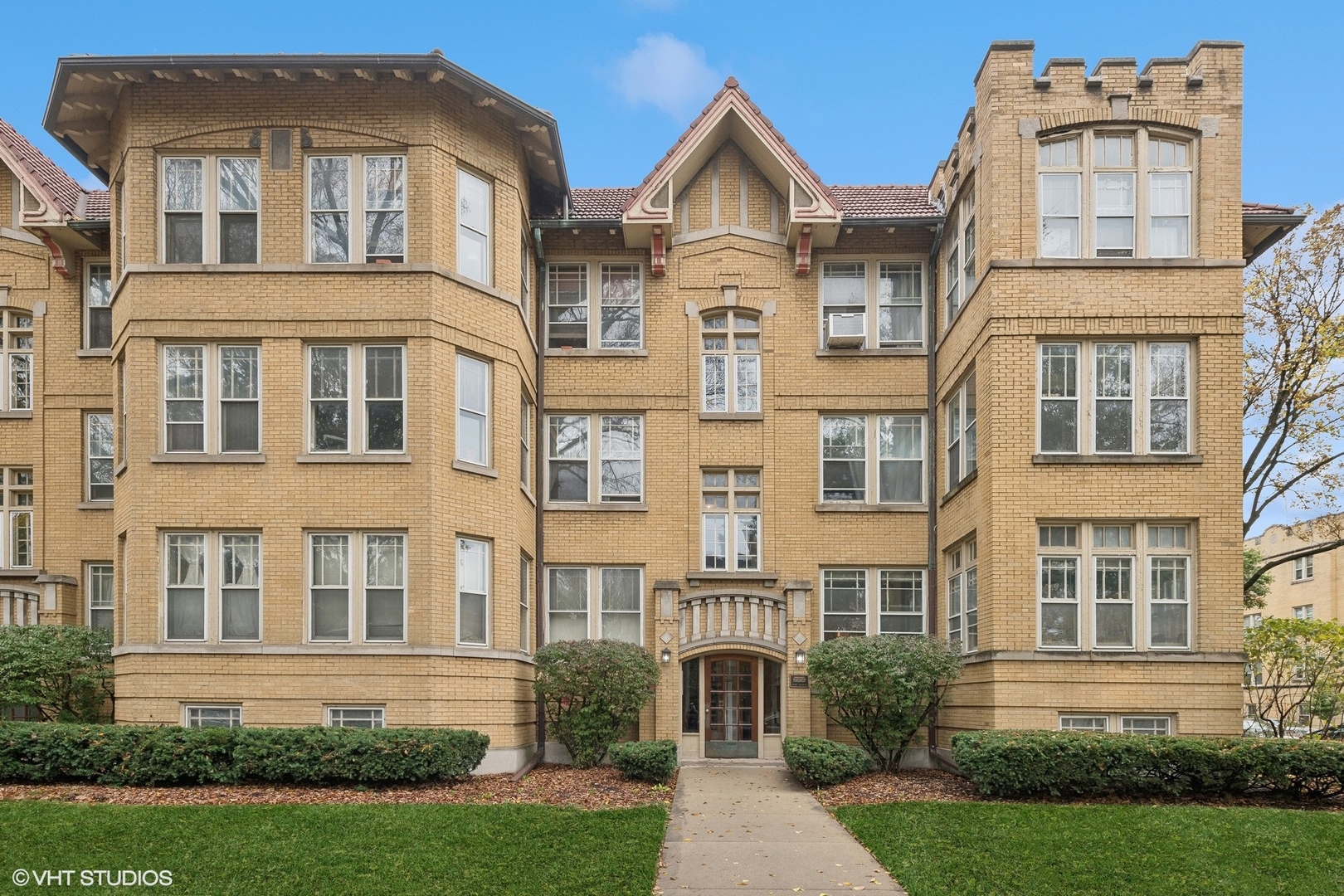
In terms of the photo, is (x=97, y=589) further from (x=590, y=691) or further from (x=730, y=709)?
(x=730, y=709)

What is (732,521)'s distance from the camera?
19719 mm

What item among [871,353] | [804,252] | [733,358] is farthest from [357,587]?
[871,353]

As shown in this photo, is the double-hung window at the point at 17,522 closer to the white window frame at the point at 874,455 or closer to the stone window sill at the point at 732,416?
the stone window sill at the point at 732,416

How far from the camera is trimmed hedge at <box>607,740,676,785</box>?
1508 centimetres

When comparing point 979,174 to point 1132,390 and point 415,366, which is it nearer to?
point 1132,390

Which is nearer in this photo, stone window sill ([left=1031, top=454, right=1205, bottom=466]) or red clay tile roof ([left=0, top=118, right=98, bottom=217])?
stone window sill ([left=1031, top=454, right=1205, bottom=466])

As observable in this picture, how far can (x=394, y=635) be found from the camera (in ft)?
52.2

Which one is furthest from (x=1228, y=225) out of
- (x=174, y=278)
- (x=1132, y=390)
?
(x=174, y=278)

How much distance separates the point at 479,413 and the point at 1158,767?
11.3 m

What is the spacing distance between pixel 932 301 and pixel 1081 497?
561 centimetres

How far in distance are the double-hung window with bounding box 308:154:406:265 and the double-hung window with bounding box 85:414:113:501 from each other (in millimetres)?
7006

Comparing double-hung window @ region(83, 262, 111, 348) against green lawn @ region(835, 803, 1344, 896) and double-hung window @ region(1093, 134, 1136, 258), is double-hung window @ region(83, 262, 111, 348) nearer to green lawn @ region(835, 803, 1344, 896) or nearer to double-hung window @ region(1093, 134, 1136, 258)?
green lawn @ region(835, 803, 1344, 896)

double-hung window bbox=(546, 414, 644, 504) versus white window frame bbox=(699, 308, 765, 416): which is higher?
white window frame bbox=(699, 308, 765, 416)

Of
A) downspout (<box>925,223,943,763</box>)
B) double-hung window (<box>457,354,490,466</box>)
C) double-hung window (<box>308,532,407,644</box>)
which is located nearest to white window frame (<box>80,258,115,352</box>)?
double-hung window (<box>308,532,407,644</box>)
